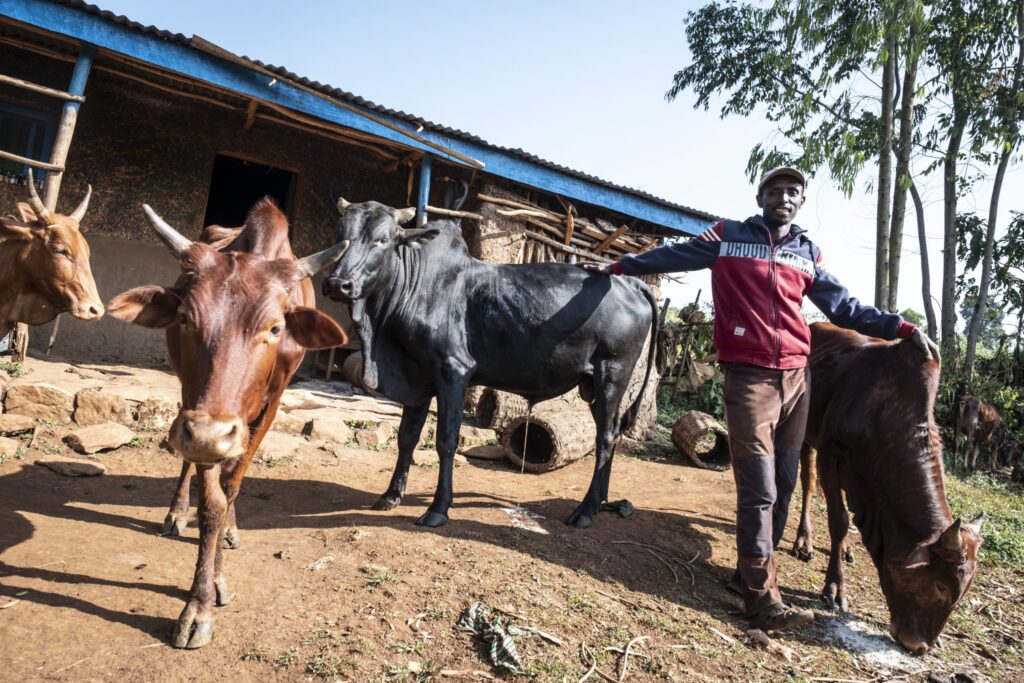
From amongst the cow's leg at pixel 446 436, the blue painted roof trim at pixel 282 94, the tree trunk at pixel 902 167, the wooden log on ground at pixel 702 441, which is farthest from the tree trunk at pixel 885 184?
the cow's leg at pixel 446 436

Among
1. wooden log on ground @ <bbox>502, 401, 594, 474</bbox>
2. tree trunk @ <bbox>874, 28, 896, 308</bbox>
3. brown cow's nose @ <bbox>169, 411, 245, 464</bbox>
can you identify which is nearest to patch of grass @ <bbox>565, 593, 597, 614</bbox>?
brown cow's nose @ <bbox>169, 411, 245, 464</bbox>

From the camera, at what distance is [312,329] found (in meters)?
2.86

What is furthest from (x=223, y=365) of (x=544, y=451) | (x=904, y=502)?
(x=544, y=451)

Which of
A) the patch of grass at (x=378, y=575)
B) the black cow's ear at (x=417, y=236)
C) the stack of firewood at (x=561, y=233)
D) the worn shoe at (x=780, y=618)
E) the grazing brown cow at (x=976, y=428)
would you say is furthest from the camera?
the grazing brown cow at (x=976, y=428)

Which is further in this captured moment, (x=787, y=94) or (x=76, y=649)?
(x=787, y=94)

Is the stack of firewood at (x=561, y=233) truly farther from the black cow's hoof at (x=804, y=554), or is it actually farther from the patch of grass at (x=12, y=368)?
the patch of grass at (x=12, y=368)

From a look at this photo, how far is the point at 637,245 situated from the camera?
986 cm

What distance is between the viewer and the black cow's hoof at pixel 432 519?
4.12 metres

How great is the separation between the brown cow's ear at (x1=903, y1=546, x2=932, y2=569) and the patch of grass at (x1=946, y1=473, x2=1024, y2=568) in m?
2.45

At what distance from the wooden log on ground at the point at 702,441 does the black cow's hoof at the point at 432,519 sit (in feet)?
13.0

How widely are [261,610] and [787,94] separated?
641 inches

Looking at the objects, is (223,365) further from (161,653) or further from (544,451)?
(544,451)

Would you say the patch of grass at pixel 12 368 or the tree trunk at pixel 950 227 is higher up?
the tree trunk at pixel 950 227

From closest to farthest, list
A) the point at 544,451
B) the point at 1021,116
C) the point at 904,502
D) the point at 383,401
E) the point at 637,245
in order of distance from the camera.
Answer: the point at 904,502
the point at 544,451
the point at 383,401
the point at 637,245
the point at 1021,116
